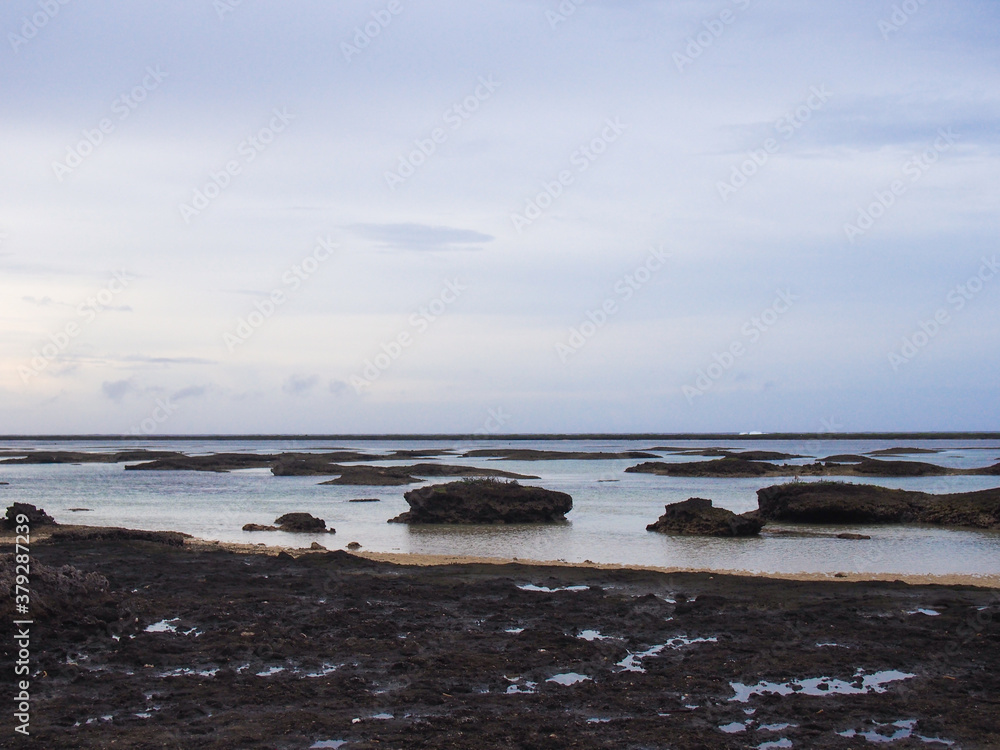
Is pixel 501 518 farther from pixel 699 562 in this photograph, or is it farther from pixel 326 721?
pixel 326 721

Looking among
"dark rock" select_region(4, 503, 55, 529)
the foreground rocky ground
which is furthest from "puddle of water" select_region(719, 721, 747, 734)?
"dark rock" select_region(4, 503, 55, 529)

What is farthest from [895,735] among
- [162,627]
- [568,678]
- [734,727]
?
[162,627]

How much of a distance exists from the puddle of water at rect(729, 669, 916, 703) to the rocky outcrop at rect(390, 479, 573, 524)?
2233cm

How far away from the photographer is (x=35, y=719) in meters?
7.95

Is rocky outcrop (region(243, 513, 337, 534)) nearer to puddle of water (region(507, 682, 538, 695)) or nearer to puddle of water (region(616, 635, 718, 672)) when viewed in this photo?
puddle of water (region(616, 635, 718, 672))

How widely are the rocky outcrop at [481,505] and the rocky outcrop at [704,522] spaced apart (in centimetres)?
533

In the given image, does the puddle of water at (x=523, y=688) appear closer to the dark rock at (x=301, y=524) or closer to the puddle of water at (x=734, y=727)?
the puddle of water at (x=734, y=727)

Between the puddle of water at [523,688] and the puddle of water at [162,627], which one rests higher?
the puddle of water at [523,688]

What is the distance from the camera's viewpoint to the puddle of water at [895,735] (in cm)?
755

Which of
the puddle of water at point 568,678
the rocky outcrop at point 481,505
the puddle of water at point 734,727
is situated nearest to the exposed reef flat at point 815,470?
the rocky outcrop at point 481,505

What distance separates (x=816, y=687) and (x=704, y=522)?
17736 millimetres

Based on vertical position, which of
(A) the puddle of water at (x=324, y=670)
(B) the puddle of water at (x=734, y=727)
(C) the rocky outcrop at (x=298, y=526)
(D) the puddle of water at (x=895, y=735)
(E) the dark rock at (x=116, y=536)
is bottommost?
(C) the rocky outcrop at (x=298, y=526)

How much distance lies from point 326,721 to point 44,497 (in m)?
39.3

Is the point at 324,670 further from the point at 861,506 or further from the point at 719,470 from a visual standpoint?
the point at 719,470
